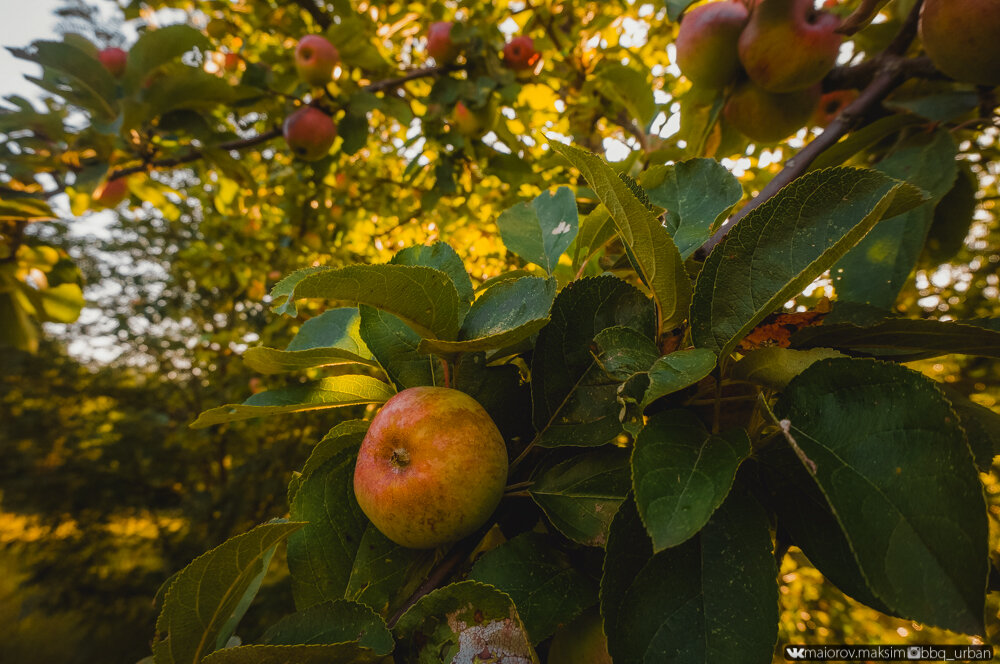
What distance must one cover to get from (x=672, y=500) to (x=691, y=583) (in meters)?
0.09

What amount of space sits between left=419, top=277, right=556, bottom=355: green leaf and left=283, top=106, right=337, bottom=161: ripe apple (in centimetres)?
158

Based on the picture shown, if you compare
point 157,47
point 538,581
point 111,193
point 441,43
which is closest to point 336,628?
point 538,581

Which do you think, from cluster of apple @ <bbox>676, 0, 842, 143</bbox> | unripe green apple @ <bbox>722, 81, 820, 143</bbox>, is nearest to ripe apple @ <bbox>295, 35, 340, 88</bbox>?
Answer: cluster of apple @ <bbox>676, 0, 842, 143</bbox>

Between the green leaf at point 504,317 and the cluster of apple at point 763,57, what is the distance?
72cm

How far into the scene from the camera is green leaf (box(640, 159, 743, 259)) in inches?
18.9

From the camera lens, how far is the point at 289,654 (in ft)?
1.13

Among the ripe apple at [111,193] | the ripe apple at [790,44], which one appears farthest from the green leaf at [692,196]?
the ripe apple at [111,193]

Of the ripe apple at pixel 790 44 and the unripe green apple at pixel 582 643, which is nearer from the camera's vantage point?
Result: the unripe green apple at pixel 582 643

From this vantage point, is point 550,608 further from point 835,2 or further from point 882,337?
point 835,2

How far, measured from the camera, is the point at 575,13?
2316 mm

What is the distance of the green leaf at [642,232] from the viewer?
0.35 metres

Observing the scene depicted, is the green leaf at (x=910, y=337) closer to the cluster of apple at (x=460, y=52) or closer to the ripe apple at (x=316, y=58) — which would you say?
the cluster of apple at (x=460, y=52)

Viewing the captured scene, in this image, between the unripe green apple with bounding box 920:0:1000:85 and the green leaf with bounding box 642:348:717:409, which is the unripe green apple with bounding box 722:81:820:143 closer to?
the unripe green apple with bounding box 920:0:1000:85

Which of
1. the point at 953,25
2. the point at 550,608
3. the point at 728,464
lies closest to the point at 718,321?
the point at 728,464
